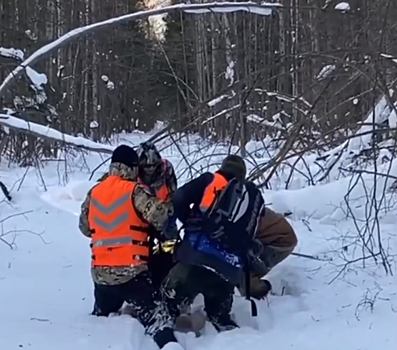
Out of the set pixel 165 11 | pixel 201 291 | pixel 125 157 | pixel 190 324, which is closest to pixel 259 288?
pixel 201 291

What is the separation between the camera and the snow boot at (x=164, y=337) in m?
4.14

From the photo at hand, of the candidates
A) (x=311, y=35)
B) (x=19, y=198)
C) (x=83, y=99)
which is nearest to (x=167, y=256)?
(x=311, y=35)

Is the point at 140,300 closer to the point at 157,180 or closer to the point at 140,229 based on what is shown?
the point at 140,229

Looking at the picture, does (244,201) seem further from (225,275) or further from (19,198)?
(19,198)

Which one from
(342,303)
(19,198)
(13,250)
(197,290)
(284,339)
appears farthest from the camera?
(19,198)

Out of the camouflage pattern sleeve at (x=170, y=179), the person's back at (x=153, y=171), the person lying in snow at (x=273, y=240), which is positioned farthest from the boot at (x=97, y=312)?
the person lying in snow at (x=273, y=240)

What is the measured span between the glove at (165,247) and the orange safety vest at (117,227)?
275 millimetres

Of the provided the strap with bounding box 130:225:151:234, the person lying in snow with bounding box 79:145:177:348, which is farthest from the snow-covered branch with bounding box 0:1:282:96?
the strap with bounding box 130:225:151:234

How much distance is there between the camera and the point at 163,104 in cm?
2900

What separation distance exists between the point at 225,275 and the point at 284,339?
0.50 metres

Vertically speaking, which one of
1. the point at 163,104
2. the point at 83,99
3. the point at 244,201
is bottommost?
the point at 163,104

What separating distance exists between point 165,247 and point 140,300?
0.47 m

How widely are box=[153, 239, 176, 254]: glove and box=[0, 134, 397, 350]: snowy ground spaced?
46 centimetres

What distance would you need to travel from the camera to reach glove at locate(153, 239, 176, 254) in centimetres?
485
